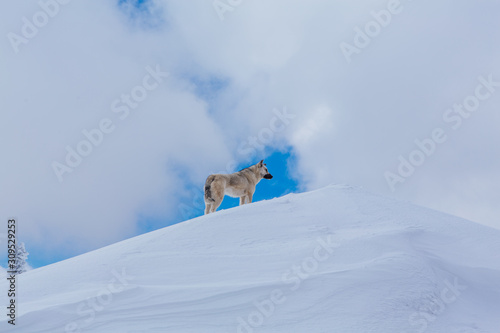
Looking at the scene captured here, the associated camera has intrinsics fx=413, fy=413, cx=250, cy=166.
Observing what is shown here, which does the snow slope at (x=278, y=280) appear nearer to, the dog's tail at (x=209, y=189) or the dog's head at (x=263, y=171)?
the dog's tail at (x=209, y=189)

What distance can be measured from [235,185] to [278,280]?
815 cm

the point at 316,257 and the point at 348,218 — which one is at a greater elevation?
the point at 348,218

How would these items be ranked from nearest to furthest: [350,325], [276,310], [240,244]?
[350,325] < [276,310] < [240,244]

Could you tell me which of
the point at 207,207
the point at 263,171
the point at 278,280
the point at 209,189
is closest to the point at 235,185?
the point at 209,189

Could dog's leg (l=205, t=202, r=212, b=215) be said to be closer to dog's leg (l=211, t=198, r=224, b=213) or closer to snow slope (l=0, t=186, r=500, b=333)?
dog's leg (l=211, t=198, r=224, b=213)

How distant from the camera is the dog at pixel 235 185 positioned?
12.1m

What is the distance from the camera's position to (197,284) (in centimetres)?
459

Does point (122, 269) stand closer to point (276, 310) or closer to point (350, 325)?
point (276, 310)

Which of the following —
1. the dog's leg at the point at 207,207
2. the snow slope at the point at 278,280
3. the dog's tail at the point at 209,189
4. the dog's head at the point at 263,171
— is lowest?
the snow slope at the point at 278,280

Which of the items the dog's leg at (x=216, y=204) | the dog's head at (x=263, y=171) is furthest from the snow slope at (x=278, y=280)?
the dog's head at (x=263, y=171)

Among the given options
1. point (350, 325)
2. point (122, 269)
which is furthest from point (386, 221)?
point (122, 269)

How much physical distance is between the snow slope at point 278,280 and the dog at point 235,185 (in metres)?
5.09

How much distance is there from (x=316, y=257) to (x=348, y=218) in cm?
201

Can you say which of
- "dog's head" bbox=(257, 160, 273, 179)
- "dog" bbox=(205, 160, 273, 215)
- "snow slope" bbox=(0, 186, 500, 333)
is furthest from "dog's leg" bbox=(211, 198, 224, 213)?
"snow slope" bbox=(0, 186, 500, 333)
